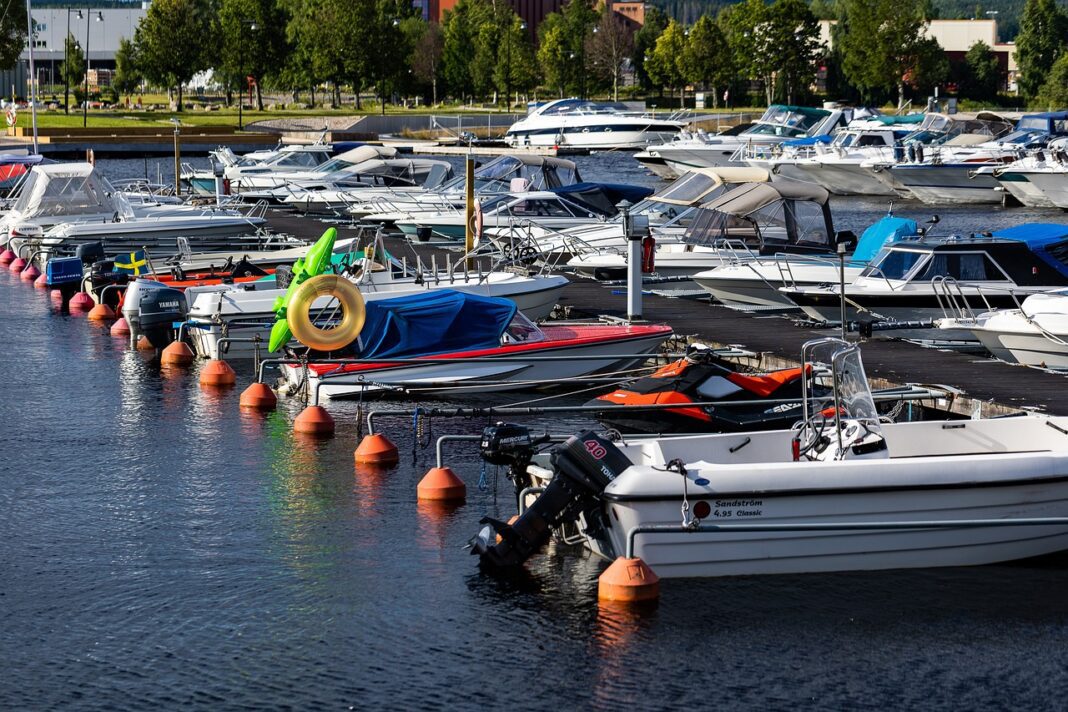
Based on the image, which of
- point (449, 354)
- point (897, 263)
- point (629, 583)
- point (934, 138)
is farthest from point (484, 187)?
point (934, 138)

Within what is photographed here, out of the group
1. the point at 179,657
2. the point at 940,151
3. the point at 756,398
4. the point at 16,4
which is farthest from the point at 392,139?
the point at 179,657

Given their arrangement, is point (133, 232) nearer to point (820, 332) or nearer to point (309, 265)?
point (309, 265)

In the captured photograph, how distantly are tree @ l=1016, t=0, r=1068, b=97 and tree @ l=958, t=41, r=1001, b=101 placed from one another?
558 cm

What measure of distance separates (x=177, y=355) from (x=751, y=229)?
1094 cm

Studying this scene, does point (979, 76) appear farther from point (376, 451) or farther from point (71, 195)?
point (376, 451)

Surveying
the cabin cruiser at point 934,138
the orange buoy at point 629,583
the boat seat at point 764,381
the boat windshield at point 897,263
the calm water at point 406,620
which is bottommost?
the calm water at point 406,620

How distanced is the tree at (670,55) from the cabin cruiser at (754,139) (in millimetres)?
37664

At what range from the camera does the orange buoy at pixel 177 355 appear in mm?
23578

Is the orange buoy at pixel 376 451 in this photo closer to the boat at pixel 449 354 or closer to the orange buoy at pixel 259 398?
the boat at pixel 449 354

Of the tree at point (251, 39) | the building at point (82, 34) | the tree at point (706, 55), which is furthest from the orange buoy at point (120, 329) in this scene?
the building at point (82, 34)

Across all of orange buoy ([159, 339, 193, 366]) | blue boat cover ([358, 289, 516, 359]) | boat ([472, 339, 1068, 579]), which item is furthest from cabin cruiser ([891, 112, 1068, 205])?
boat ([472, 339, 1068, 579])

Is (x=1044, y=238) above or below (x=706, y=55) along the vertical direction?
below

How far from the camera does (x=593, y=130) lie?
84.9 meters

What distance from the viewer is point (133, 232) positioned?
115 feet
